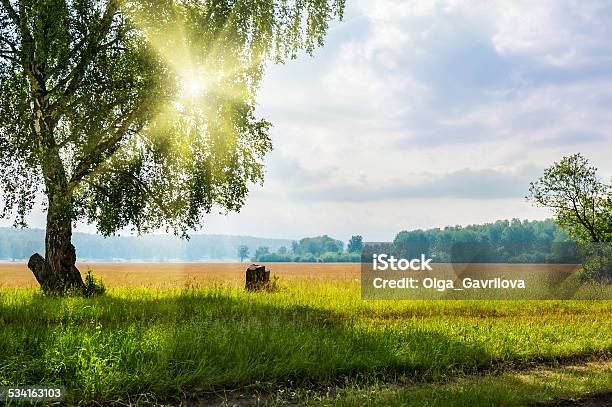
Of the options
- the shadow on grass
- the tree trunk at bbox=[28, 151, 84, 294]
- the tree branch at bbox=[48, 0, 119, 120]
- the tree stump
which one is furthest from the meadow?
the tree branch at bbox=[48, 0, 119, 120]

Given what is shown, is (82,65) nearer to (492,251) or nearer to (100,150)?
(100,150)

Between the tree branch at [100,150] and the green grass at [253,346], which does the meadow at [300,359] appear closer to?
the green grass at [253,346]

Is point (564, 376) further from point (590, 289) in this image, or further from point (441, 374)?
point (590, 289)

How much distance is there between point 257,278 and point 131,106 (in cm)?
874

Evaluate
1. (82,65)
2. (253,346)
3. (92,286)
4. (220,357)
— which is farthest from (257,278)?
(220,357)

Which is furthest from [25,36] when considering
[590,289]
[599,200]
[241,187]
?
[599,200]

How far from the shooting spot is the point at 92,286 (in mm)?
21406

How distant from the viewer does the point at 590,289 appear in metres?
26.6

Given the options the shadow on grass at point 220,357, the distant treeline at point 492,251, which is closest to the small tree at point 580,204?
the distant treeline at point 492,251

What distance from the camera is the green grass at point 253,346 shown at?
850cm

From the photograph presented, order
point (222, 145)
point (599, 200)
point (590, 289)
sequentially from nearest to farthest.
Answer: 1. point (222, 145)
2. point (590, 289)
3. point (599, 200)

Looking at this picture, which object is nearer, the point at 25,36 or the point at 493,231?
the point at 25,36

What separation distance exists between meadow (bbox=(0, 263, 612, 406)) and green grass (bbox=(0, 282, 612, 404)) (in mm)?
29

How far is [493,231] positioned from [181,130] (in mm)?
97651
